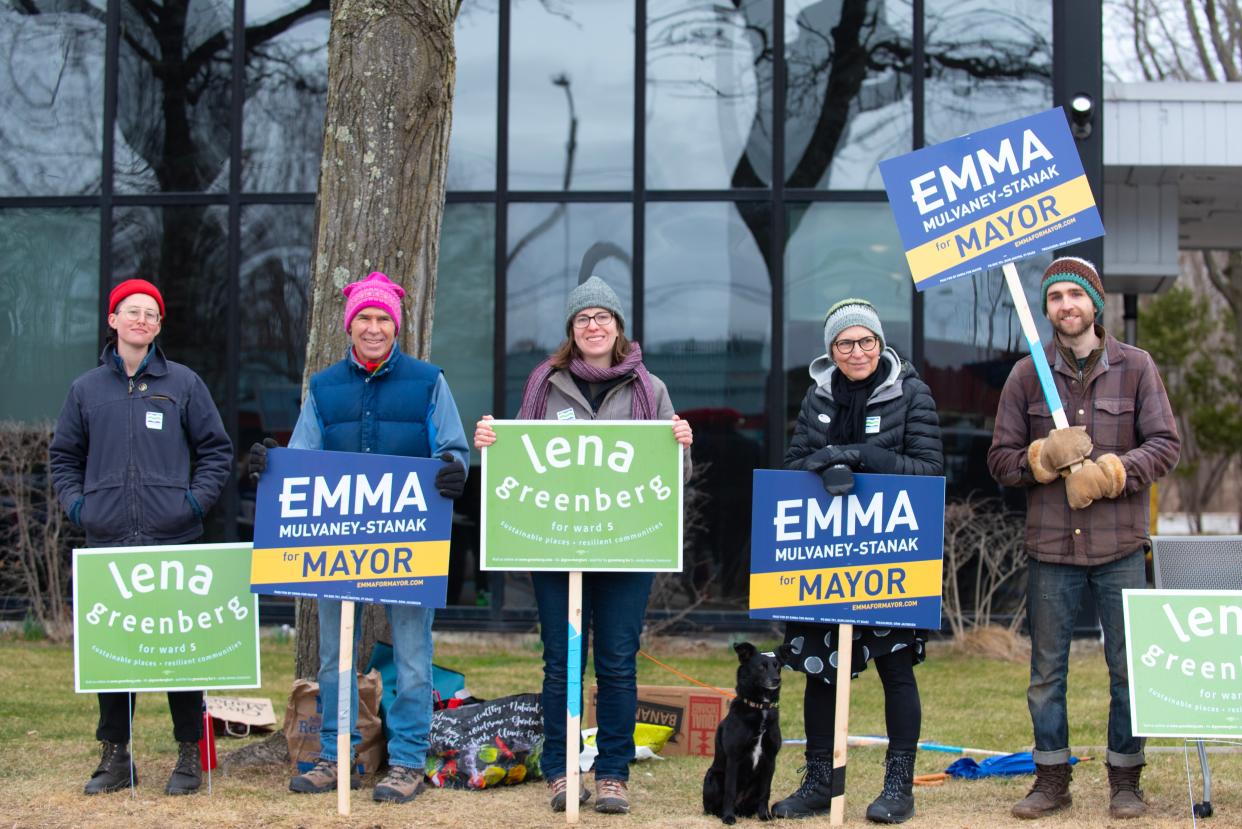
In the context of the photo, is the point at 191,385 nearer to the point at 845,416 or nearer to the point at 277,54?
the point at 845,416

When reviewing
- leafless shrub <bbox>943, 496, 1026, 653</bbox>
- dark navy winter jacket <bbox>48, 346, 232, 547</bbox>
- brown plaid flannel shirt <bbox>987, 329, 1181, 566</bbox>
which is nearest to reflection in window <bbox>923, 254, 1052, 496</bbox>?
leafless shrub <bbox>943, 496, 1026, 653</bbox>

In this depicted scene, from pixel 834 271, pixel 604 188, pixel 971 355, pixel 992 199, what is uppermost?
pixel 604 188

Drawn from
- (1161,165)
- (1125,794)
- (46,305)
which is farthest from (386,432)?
(1161,165)

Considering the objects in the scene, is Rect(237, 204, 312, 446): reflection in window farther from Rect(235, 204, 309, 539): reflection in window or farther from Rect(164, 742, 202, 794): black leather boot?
Rect(164, 742, 202, 794): black leather boot

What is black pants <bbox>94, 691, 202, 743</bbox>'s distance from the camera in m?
5.52

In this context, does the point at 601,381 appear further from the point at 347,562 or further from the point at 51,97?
the point at 51,97

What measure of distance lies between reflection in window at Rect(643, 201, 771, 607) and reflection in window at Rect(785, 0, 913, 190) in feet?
2.45

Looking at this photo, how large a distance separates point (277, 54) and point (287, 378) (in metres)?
2.55

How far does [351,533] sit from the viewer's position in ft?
17.1

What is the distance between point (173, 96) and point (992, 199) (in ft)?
→ 25.3

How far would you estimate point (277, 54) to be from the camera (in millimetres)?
10938

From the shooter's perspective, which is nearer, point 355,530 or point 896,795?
Answer: point 896,795

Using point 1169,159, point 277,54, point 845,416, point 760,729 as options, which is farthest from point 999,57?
point 760,729

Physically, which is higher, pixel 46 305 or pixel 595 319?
pixel 46 305
